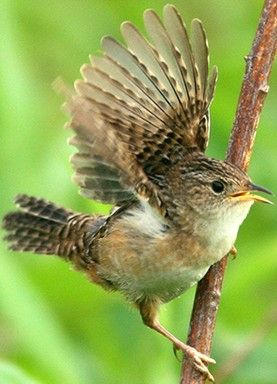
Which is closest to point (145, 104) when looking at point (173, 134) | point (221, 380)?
point (173, 134)

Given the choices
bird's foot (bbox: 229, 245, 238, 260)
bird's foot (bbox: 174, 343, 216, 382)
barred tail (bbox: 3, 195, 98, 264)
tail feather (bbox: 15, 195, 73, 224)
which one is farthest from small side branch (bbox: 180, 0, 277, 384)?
tail feather (bbox: 15, 195, 73, 224)

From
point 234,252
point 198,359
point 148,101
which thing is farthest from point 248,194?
point 198,359

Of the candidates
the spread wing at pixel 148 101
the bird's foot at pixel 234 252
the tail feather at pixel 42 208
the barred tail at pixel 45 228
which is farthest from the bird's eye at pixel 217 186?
the tail feather at pixel 42 208

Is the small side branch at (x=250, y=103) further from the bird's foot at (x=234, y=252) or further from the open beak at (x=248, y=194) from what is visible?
the bird's foot at (x=234, y=252)

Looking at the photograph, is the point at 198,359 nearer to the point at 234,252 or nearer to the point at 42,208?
the point at 234,252

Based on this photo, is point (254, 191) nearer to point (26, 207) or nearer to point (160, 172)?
point (160, 172)

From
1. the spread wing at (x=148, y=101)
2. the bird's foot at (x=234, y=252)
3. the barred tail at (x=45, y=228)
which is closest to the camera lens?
the spread wing at (x=148, y=101)
